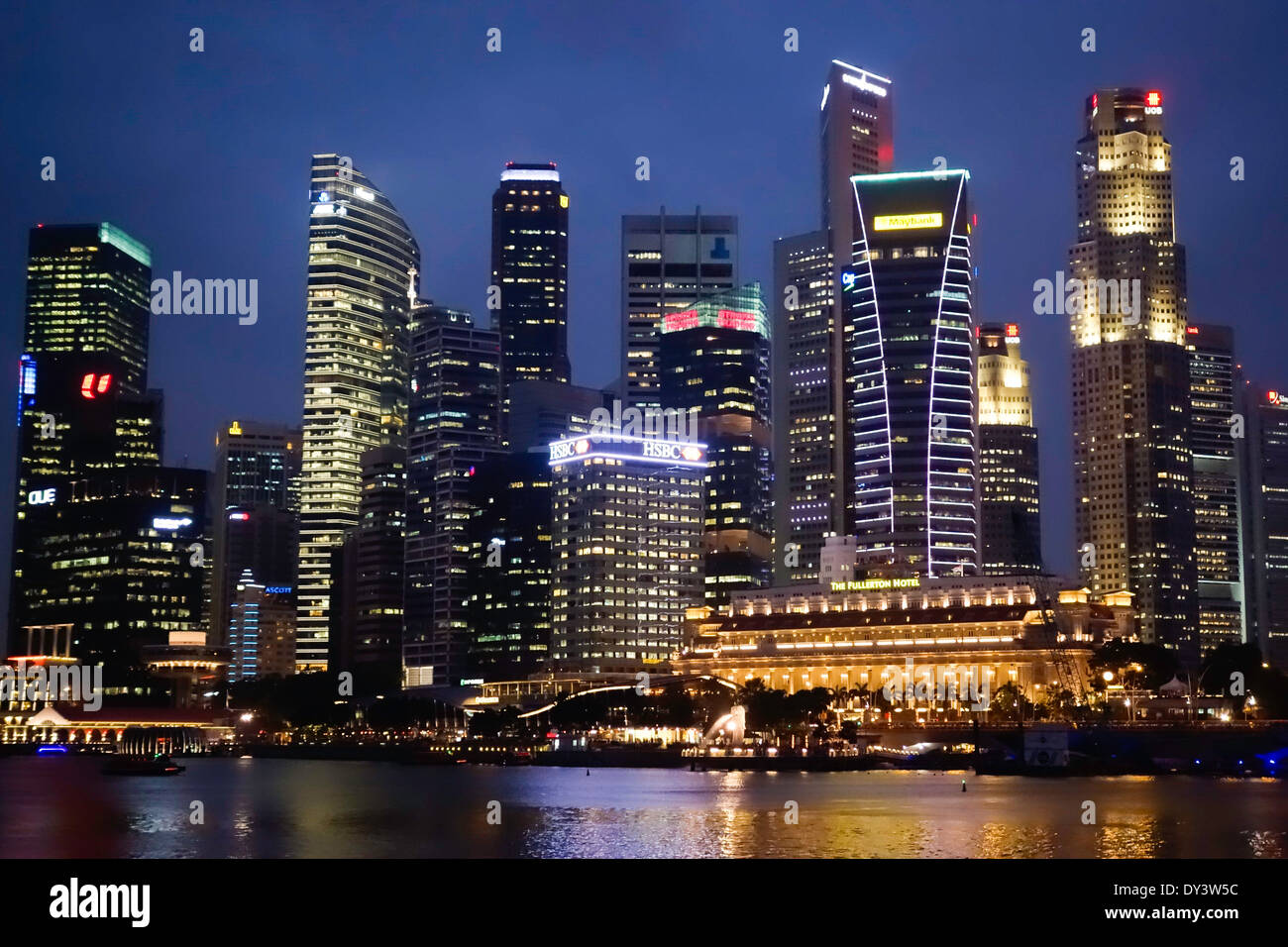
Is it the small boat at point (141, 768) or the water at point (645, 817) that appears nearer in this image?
the water at point (645, 817)

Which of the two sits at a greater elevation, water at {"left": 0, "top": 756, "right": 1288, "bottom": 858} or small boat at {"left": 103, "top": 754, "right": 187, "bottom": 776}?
water at {"left": 0, "top": 756, "right": 1288, "bottom": 858}

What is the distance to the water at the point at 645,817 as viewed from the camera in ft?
237

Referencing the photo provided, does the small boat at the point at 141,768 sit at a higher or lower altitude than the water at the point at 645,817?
lower

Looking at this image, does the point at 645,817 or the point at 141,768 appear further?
the point at 141,768

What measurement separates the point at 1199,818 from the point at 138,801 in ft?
240

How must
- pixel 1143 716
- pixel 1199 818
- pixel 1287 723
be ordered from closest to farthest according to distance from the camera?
pixel 1199 818 < pixel 1287 723 < pixel 1143 716

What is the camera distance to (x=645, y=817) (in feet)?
315

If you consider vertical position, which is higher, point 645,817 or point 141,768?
point 645,817

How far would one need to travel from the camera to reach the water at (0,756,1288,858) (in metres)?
72.4

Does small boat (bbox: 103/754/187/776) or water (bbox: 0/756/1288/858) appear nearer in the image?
water (bbox: 0/756/1288/858)

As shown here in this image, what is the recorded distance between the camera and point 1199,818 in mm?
91625
